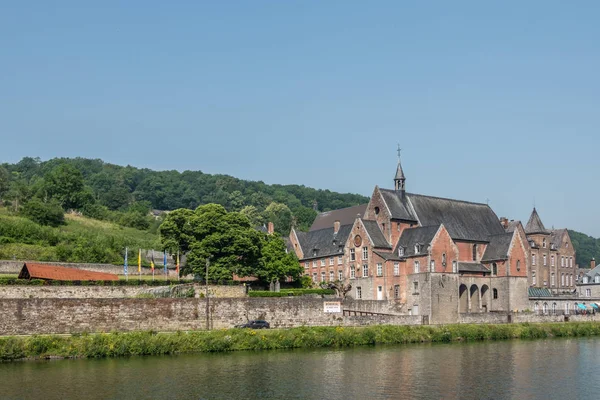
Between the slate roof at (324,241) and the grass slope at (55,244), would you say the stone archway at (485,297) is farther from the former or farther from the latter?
the grass slope at (55,244)

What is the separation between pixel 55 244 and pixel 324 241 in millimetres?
31760

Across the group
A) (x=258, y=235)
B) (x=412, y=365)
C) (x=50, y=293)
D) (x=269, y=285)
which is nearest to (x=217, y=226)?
(x=258, y=235)

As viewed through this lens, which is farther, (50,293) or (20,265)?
(20,265)

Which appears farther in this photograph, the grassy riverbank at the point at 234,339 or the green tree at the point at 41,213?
the green tree at the point at 41,213

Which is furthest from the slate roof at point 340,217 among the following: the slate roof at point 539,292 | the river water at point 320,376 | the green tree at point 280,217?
the river water at point 320,376

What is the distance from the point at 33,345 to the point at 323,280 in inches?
1796

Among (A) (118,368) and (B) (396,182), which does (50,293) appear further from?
(B) (396,182)

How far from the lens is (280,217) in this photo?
15438 cm

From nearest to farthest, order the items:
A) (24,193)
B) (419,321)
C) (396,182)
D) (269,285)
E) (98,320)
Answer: (98,320) < (419,321) < (269,285) < (396,182) < (24,193)

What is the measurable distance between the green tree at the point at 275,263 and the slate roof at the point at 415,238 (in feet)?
36.2

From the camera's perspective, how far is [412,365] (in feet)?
144

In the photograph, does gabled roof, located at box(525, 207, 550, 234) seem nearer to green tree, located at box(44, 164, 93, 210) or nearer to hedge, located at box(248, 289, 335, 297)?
hedge, located at box(248, 289, 335, 297)

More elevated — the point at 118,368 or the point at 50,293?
the point at 50,293

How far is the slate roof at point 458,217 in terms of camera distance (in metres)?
82.9
